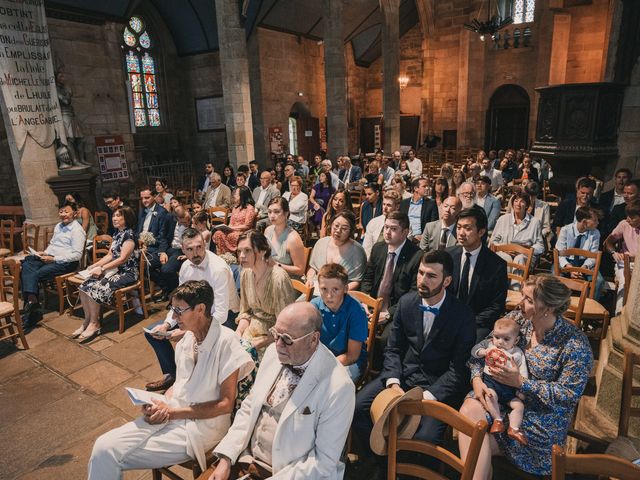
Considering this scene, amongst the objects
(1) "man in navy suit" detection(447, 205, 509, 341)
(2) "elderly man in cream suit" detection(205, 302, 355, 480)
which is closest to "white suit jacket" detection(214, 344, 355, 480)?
(2) "elderly man in cream suit" detection(205, 302, 355, 480)

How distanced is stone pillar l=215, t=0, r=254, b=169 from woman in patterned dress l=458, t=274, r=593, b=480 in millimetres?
8731

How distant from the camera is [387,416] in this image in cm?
210

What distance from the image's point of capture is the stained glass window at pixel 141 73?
14.0 metres

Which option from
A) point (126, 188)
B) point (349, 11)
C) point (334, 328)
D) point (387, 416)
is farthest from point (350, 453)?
point (349, 11)

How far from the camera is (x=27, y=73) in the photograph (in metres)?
6.65

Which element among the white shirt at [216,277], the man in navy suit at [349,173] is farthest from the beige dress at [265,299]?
the man in navy suit at [349,173]

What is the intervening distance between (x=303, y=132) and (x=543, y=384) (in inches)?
605

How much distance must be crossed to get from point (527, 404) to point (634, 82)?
7.22m

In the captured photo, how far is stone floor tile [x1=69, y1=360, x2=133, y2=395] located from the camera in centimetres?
384

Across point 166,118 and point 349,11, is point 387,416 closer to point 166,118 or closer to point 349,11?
point 166,118

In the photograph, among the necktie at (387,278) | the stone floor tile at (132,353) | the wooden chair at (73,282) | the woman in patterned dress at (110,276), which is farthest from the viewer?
the wooden chair at (73,282)

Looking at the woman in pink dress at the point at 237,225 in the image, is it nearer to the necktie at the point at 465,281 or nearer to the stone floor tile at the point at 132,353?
the stone floor tile at the point at 132,353

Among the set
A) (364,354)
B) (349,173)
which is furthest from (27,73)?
(364,354)

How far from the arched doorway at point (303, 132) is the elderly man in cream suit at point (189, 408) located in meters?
14.8
